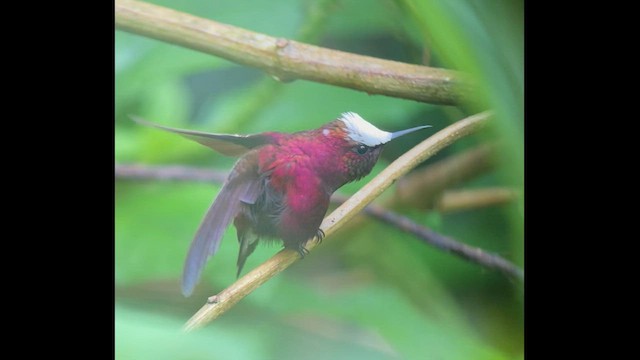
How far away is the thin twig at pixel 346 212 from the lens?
1.91 meters

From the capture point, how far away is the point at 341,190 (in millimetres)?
1969

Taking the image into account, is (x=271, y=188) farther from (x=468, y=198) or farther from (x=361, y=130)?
(x=468, y=198)

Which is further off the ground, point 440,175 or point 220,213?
point 440,175

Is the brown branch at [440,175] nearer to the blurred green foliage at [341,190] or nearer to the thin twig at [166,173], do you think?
the blurred green foliage at [341,190]

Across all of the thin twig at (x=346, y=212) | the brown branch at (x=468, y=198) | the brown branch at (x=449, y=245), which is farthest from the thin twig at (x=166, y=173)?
the brown branch at (x=468, y=198)

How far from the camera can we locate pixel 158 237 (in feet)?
6.22

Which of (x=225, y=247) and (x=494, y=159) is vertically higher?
(x=494, y=159)

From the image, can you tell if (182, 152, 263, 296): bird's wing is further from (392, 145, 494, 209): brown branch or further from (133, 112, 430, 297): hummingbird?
(392, 145, 494, 209): brown branch

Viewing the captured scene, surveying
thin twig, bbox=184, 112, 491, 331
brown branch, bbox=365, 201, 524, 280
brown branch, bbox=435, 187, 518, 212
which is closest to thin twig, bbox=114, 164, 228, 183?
thin twig, bbox=184, 112, 491, 331

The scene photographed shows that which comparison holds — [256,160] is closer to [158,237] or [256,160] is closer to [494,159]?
[158,237]

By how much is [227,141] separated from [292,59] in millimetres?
249

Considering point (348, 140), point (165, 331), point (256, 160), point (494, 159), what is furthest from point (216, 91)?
point (494, 159)

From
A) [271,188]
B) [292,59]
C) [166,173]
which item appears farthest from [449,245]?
[166,173]

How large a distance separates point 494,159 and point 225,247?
0.71m
